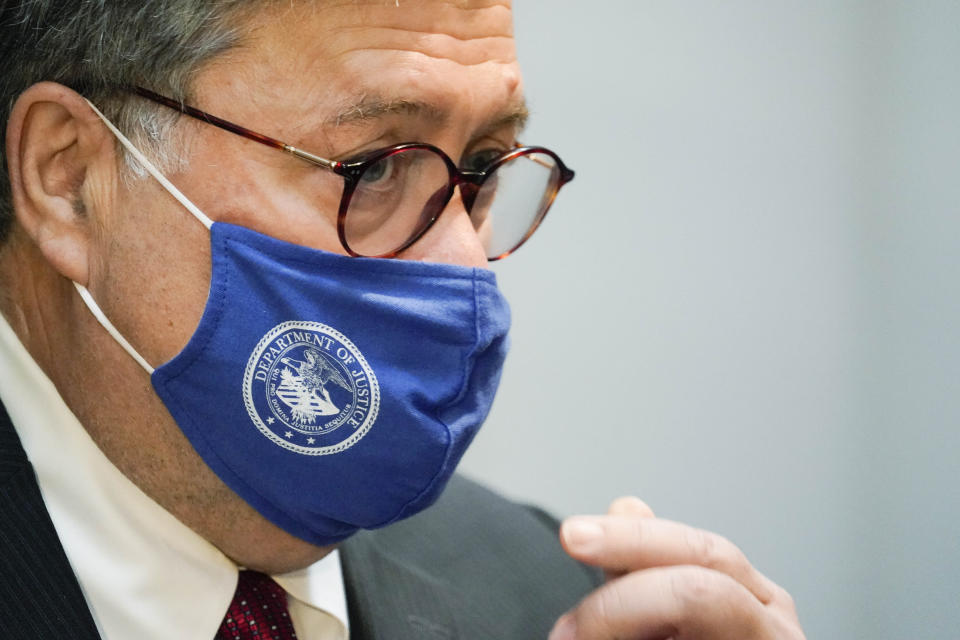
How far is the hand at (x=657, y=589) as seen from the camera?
1.21 m

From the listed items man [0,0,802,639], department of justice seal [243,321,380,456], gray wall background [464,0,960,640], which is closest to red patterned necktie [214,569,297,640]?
man [0,0,802,639]

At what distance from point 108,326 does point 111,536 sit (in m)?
0.29

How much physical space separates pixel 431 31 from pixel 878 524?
2.25 m

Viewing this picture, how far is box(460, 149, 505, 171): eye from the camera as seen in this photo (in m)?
1.47

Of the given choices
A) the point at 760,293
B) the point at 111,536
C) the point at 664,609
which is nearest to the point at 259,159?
the point at 111,536

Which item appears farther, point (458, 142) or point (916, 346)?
point (916, 346)

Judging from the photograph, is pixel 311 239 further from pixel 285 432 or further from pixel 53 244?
pixel 53 244

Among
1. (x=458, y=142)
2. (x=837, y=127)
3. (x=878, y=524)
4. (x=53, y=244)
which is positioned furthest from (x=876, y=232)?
(x=53, y=244)

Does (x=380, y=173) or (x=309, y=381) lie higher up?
(x=380, y=173)

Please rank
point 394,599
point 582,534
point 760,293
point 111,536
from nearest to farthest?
point 582,534, point 111,536, point 394,599, point 760,293

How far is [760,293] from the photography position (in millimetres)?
2760

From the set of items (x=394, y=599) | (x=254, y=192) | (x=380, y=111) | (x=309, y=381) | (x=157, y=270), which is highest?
(x=380, y=111)

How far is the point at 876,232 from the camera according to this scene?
9.16 feet

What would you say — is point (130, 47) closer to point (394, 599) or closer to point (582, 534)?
point (582, 534)
